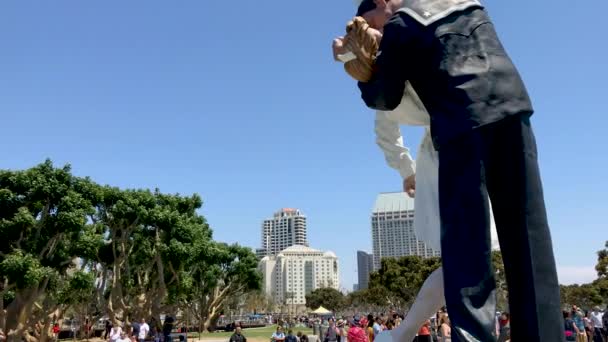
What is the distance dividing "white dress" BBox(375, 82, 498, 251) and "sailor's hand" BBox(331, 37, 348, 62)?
1.26ft

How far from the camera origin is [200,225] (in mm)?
32375

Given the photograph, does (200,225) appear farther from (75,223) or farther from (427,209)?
(427,209)

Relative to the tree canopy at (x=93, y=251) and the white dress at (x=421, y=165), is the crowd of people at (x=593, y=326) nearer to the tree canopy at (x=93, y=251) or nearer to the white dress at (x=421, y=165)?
the white dress at (x=421, y=165)

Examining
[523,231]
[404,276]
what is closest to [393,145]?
[523,231]

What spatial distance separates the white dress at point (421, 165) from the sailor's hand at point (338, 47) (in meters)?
0.38

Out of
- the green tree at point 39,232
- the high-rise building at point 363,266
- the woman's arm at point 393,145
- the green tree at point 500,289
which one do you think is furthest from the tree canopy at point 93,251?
the high-rise building at point 363,266

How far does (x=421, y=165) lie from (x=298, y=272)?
505 feet

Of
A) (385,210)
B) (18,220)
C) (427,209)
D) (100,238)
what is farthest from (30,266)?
(385,210)

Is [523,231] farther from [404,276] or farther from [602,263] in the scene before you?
[404,276]

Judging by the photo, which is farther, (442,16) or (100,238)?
(100,238)

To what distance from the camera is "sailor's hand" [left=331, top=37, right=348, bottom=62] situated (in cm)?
269

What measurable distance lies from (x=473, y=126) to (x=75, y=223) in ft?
69.2

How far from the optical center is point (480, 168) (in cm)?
227

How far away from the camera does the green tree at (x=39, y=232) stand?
19.5 meters
